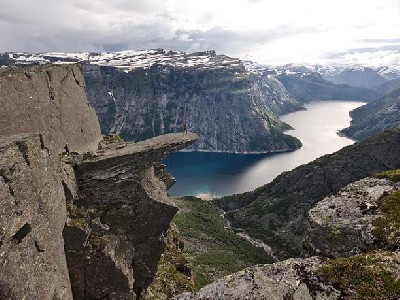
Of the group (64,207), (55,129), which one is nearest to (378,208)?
(64,207)

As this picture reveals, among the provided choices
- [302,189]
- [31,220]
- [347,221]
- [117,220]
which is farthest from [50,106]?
[302,189]

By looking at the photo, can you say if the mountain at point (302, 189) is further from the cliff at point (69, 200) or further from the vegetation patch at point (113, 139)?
the cliff at point (69, 200)


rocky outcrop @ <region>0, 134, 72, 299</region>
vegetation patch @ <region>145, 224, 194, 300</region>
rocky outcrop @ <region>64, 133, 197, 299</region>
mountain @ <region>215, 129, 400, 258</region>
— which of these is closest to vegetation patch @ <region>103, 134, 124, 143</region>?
rocky outcrop @ <region>64, 133, 197, 299</region>

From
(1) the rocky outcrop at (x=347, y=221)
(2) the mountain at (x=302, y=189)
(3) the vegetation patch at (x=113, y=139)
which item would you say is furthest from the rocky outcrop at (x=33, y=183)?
(2) the mountain at (x=302, y=189)

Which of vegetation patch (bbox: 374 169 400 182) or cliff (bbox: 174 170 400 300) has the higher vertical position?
vegetation patch (bbox: 374 169 400 182)

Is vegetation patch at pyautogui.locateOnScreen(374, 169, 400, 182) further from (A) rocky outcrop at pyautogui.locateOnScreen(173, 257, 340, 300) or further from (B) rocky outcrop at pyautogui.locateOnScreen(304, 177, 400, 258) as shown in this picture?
(A) rocky outcrop at pyautogui.locateOnScreen(173, 257, 340, 300)

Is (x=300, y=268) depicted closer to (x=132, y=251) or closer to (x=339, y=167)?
(x=132, y=251)

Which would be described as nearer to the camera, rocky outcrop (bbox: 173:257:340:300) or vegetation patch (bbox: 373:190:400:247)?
rocky outcrop (bbox: 173:257:340:300)
